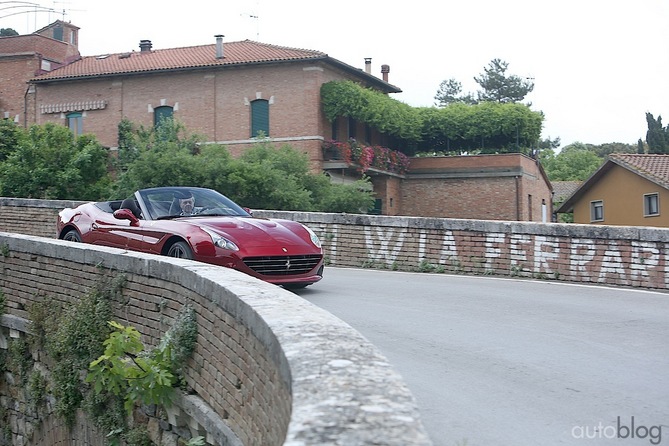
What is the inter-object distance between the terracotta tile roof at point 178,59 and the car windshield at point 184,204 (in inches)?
1210

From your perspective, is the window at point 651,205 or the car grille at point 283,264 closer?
the car grille at point 283,264

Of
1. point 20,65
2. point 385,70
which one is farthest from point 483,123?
point 20,65

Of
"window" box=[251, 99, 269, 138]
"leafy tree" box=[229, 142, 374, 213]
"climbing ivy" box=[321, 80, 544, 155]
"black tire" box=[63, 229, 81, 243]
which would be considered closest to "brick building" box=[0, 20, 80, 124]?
"window" box=[251, 99, 269, 138]

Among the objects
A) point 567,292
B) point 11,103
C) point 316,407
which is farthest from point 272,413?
point 11,103

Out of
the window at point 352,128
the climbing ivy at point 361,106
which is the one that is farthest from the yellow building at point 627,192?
the window at point 352,128

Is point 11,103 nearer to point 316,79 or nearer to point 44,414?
point 316,79

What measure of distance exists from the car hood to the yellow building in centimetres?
3347

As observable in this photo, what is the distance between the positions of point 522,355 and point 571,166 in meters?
102

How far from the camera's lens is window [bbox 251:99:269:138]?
43719 millimetres

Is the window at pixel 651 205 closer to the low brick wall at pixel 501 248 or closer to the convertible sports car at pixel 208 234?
the low brick wall at pixel 501 248

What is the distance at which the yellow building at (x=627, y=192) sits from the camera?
42.4m

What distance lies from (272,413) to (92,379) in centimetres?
411

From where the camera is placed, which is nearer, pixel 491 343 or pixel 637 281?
pixel 491 343

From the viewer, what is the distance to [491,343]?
28.1ft
